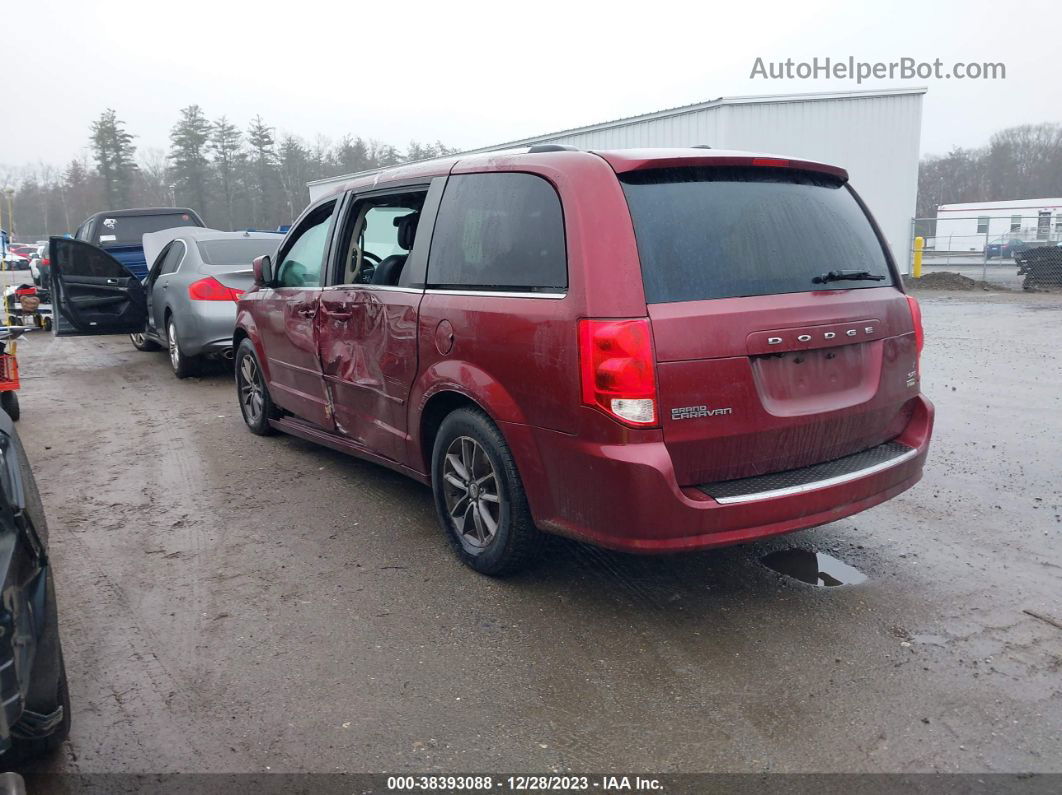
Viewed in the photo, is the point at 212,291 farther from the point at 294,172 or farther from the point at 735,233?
the point at 294,172

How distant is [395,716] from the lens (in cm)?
287

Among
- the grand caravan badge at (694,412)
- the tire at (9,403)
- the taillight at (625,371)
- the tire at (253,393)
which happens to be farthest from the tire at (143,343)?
the grand caravan badge at (694,412)

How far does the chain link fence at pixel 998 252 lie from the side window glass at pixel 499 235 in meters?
19.8

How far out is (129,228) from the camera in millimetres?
15305

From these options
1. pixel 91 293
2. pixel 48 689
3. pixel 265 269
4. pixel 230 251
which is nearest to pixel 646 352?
pixel 48 689

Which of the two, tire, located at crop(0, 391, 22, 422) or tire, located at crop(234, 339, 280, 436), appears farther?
tire, located at crop(0, 391, 22, 422)

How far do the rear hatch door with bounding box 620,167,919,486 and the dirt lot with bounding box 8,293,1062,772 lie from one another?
28.3 inches

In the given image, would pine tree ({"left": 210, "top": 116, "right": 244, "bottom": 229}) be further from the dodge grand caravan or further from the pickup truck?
the dodge grand caravan

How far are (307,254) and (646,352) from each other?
3.24 metres

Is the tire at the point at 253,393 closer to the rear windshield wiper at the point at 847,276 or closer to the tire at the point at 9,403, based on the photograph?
the tire at the point at 9,403

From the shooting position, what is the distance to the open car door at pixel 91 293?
9742 millimetres

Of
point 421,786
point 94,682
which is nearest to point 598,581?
point 421,786

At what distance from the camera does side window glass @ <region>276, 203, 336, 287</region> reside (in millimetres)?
5383

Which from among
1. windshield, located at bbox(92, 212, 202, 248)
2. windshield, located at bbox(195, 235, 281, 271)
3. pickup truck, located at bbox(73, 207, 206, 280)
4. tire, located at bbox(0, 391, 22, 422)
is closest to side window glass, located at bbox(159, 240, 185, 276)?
windshield, located at bbox(195, 235, 281, 271)
